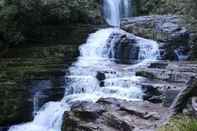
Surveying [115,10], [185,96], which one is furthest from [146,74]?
[115,10]

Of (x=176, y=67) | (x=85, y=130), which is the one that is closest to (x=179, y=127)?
(x=85, y=130)

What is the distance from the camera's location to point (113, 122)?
1337cm

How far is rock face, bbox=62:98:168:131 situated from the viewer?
12.8 m

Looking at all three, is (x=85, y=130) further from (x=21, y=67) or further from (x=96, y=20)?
(x=96, y=20)

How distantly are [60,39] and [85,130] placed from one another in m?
11.2

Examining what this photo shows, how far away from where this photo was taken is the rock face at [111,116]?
12.8 meters

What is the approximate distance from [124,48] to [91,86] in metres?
5.17

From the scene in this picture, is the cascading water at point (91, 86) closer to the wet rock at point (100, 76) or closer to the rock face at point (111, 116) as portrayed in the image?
the wet rock at point (100, 76)

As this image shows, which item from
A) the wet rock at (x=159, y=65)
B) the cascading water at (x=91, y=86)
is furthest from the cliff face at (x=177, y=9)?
the wet rock at (x=159, y=65)

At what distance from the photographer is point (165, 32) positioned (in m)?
23.3

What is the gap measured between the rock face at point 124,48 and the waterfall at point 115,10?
667cm

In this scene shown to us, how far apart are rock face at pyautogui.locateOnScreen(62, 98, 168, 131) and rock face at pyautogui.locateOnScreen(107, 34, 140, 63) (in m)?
7.16

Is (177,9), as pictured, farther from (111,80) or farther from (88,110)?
(88,110)

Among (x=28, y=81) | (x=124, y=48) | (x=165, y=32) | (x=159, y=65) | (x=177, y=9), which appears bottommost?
(x=28, y=81)
